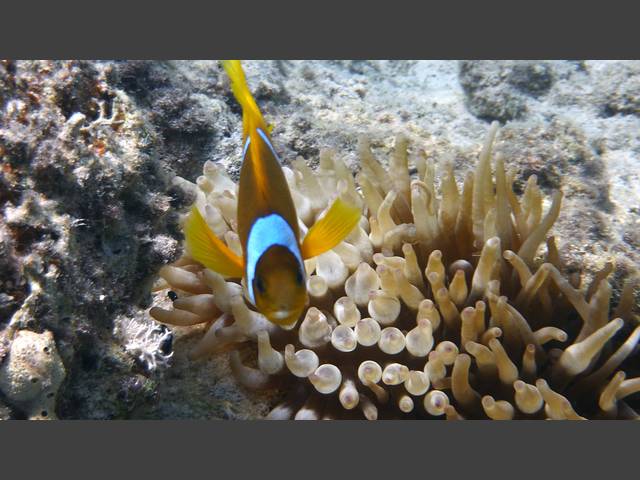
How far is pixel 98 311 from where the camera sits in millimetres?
1919

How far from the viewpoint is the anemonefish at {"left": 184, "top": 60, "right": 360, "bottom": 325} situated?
124cm

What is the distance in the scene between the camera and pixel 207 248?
1.46 meters

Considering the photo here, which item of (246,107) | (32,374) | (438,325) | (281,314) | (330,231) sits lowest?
(438,325)

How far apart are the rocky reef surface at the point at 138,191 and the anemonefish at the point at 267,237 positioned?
675mm

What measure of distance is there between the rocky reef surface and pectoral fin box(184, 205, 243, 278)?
619 mm

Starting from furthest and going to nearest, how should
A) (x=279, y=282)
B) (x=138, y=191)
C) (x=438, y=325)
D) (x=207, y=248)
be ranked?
(x=138, y=191) → (x=438, y=325) → (x=207, y=248) → (x=279, y=282)

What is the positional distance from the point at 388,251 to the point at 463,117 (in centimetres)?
256

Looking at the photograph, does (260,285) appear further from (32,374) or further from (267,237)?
(32,374)

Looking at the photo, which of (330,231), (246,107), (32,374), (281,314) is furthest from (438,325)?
(32,374)

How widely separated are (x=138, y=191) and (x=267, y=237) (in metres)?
1.30

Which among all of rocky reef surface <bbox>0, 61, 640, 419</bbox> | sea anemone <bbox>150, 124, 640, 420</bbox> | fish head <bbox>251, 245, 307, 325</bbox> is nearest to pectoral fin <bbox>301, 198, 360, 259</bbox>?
fish head <bbox>251, 245, 307, 325</bbox>

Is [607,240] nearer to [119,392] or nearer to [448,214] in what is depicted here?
[448,214]

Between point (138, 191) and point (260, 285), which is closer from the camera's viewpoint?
point (260, 285)

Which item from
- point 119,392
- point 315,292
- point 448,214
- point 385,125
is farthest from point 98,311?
point 385,125
